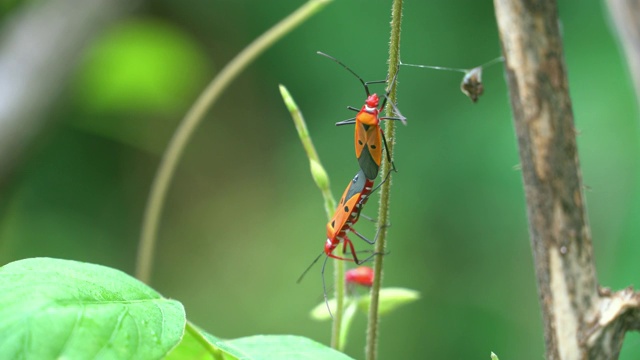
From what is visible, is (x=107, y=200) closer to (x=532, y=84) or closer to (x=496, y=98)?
(x=496, y=98)

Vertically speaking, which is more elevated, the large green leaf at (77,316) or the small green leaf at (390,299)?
the large green leaf at (77,316)

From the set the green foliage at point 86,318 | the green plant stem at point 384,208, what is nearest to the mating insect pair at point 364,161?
the green plant stem at point 384,208

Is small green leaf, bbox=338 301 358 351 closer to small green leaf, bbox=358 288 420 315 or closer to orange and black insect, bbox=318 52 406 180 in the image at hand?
small green leaf, bbox=358 288 420 315

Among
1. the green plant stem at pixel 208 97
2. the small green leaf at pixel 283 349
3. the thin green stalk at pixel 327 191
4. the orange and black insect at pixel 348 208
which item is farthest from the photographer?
the green plant stem at pixel 208 97

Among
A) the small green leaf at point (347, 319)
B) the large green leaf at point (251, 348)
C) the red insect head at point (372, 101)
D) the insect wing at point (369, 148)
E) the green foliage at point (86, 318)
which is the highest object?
the red insect head at point (372, 101)

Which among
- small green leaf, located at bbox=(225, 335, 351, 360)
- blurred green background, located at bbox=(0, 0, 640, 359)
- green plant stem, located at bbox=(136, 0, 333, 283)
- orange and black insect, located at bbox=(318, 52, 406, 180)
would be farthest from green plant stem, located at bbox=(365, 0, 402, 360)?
blurred green background, located at bbox=(0, 0, 640, 359)

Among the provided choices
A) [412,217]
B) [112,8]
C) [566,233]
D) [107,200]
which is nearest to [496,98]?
Result: [412,217]

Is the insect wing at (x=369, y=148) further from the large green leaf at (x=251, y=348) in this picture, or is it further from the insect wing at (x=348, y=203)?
the large green leaf at (x=251, y=348)
